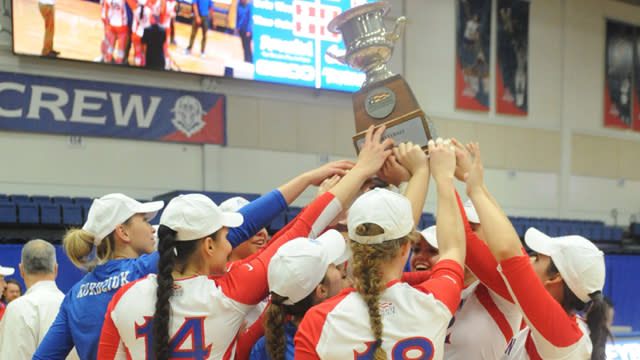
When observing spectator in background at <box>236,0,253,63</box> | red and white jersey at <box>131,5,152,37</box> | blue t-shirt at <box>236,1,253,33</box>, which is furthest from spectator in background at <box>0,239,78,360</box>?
blue t-shirt at <box>236,1,253,33</box>

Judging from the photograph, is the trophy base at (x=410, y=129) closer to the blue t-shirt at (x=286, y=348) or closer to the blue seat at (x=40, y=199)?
the blue t-shirt at (x=286, y=348)

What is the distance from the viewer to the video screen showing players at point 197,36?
9836 mm

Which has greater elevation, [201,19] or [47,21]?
[201,19]

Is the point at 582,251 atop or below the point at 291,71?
below

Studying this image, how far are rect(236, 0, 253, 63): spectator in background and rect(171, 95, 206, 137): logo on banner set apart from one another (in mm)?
1389

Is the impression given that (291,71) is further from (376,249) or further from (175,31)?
(376,249)

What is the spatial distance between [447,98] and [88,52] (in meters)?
8.41

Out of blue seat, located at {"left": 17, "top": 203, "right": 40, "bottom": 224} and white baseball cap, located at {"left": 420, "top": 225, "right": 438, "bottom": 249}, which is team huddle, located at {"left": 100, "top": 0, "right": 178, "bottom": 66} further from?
white baseball cap, located at {"left": 420, "top": 225, "right": 438, "bottom": 249}

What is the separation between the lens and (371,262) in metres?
1.79

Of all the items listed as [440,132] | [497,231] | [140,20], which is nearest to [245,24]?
[140,20]

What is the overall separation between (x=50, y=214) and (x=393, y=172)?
802cm

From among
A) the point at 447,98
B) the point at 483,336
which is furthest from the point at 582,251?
the point at 447,98

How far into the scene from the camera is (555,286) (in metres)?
2.14

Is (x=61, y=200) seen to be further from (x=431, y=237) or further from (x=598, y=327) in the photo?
(x=598, y=327)
